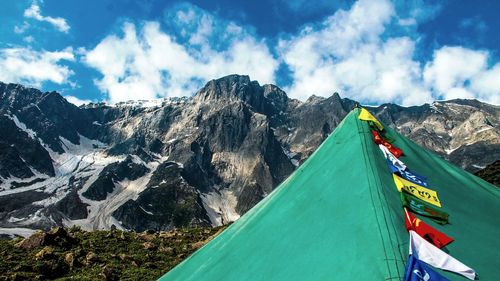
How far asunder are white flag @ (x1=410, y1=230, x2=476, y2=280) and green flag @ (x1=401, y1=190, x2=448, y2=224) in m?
1.06

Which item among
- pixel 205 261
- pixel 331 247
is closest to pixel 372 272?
pixel 331 247

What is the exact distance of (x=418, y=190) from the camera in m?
9.45

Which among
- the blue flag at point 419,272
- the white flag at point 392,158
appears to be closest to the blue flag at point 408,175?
the white flag at point 392,158

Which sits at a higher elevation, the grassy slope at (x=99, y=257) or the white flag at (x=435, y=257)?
the grassy slope at (x=99, y=257)

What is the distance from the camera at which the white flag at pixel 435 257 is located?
23.8 feet

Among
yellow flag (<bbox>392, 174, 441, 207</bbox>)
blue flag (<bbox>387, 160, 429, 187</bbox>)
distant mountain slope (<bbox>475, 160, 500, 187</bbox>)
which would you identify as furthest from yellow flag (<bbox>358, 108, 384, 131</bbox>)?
distant mountain slope (<bbox>475, 160, 500, 187</bbox>)

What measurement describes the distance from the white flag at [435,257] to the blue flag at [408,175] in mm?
2201

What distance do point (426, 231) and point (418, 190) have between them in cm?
177

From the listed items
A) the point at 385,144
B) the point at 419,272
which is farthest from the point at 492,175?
the point at 419,272

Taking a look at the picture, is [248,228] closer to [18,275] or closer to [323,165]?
[323,165]

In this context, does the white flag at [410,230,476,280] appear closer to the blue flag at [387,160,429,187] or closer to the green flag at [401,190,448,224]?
the green flag at [401,190,448,224]

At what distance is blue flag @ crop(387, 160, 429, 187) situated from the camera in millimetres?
9578

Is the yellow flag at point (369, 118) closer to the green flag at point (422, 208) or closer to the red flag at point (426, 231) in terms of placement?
the green flag at point (422, 208)

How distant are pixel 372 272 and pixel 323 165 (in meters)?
3.90
